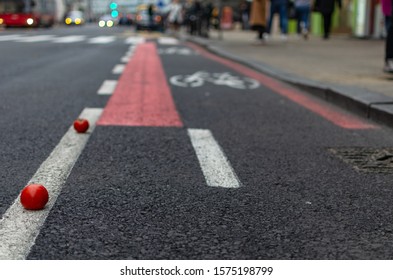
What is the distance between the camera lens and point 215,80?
9578 millimetres

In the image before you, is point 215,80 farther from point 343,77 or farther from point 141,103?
Answer: point 141,103

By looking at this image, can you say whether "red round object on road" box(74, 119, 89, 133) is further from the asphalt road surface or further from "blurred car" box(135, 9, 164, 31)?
"blurred car" box(135, 9, 164, 31)

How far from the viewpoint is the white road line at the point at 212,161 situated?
141 inches

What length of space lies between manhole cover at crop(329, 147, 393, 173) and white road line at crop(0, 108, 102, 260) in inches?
71.5

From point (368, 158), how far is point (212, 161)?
1131 mm

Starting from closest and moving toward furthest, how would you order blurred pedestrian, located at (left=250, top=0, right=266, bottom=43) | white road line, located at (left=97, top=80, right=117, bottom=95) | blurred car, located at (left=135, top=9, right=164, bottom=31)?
1. white road line, located at (left=97, top=80, right=117, bottom=95)
2. blurred pedestrian, located at (left=250, top=0, right=266, bottom=43)
3. blurred car, located at (left=135, top=9, right=164, bottom=31)

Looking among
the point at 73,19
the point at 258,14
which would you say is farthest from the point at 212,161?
the point at 73,19

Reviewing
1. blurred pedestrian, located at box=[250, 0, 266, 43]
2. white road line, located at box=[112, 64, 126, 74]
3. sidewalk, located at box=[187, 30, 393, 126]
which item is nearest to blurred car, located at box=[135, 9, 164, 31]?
blurred pedestrian, located at box=[250, 0, 266, 43]

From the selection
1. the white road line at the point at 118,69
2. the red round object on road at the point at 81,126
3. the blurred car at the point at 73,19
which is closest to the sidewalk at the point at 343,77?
the white road line at the point at 118,69

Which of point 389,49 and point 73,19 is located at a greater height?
point 389,49

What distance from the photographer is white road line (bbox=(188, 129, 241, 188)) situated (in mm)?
3573

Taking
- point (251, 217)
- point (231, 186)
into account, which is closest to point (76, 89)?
point (231, 186)

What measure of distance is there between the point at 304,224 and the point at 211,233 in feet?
1.49

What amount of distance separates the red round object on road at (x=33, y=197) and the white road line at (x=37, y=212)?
1.1 inches
